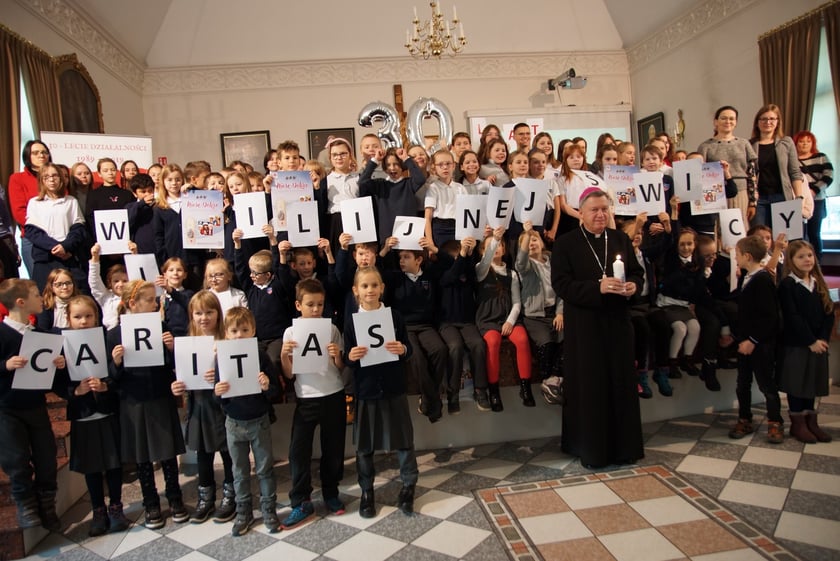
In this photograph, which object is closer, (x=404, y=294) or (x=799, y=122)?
(x=404, y=294)

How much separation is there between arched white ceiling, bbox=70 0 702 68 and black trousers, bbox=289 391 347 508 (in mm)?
8574

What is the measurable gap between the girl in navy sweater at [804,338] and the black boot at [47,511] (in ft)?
14.2

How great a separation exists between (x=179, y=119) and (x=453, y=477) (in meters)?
8.88

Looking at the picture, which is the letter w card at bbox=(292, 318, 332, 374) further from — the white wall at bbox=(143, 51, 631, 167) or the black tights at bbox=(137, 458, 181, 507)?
the white wall at bbox=(143, 51, 631, 167)

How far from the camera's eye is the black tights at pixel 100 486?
3.12 meters

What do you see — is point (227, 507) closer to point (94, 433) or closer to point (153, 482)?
point (153, 482)

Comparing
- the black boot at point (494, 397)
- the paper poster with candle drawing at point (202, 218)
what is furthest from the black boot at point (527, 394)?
the paper poster with candle drawing at point (202, 218)

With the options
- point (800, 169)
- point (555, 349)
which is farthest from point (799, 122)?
point (555, 349)

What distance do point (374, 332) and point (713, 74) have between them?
8.17m

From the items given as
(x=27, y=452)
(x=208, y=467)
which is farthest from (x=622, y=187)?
(x=27, y=452)

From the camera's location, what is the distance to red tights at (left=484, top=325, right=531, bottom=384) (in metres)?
3.85

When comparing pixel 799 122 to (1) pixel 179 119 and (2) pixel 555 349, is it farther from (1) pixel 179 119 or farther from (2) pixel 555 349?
(1) pixel 179 119

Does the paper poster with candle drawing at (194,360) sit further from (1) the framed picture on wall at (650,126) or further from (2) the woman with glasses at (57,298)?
(1) the framed picture on wall at (650,126)

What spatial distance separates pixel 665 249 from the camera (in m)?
4.56
